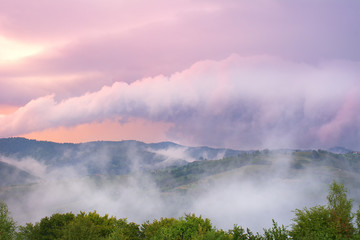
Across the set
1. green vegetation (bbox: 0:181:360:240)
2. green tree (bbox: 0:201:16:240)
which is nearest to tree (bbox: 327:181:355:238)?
green vegetation (bbox: 0:181:360:240)

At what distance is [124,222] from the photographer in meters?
98.0

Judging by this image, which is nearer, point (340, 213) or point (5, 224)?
point (340, 213)

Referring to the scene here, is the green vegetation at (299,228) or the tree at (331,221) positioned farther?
the tree at (331,221)

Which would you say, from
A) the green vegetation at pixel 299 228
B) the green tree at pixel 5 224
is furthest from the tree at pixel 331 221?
the green tree at pixel 5 224

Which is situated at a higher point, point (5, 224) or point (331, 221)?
point (5, 224)

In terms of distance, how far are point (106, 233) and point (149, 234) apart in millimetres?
14650

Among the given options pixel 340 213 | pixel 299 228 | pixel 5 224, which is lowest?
pixel 299 228

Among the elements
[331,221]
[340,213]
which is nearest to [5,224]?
[331,221]

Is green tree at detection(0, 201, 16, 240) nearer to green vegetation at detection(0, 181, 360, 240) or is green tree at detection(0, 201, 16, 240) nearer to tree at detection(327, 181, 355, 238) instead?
green vegetation at detection(0, 181, 360, 240)

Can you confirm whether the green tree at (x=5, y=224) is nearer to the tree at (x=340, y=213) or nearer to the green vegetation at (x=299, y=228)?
the green vegetation at (x=299, y=228)

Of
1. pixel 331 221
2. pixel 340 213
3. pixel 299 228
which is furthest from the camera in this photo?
pixel 299 228

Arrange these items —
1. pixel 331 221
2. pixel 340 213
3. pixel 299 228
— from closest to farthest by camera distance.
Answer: pixel 331 221 → pixel 340 213 → pixel 299 228

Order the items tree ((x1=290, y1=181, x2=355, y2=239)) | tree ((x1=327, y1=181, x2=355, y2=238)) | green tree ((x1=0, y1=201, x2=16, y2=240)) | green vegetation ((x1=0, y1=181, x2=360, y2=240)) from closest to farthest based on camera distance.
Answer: green vegetation ((x1=0, y1=181, x2=360, y2=240)) → tree ((x1=290, y1=181, x2=355, y2=239)) → tree ((x1=327, y1=181, x2=355, y2=238)) → green tree ((x1=0, y1=201, x2=16, y2=240))

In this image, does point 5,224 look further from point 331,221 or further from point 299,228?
point 331,221
